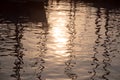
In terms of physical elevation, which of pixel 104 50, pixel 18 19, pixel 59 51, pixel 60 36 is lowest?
pixel 104 50

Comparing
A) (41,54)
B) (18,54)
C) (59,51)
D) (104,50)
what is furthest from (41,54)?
(104,50)

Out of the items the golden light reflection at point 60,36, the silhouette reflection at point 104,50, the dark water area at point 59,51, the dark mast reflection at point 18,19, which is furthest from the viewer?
the golden light reflection at point 60,36

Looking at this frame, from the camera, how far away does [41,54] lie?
2328cm

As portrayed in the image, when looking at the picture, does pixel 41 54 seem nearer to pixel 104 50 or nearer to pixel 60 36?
pixel 104 50

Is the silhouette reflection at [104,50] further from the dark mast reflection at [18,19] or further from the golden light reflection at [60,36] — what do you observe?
the dark mast reflection at [18,19]

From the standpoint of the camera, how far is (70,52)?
24297 mm

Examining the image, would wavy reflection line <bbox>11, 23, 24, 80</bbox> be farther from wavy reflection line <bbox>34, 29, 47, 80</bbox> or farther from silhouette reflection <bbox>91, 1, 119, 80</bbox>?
silhouette reflection <bbox>91, 1, 119, 80</bbox>

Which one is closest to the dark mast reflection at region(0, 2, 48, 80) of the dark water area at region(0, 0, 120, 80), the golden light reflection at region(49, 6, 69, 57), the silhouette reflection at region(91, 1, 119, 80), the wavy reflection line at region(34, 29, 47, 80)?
the dark water area at region(0, 0, 120, 80)

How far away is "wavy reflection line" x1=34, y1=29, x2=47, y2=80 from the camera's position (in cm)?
1870

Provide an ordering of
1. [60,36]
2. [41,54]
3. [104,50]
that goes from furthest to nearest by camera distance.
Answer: [60,36]
[104,50]
[41,54]

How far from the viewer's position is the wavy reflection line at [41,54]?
18.7 m

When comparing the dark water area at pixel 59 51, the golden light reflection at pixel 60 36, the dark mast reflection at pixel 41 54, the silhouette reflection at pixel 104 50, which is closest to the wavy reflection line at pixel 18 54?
the dark water area at pixel 59 51

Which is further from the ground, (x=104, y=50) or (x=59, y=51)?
(x=59, y=51)

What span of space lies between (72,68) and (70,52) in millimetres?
4405
